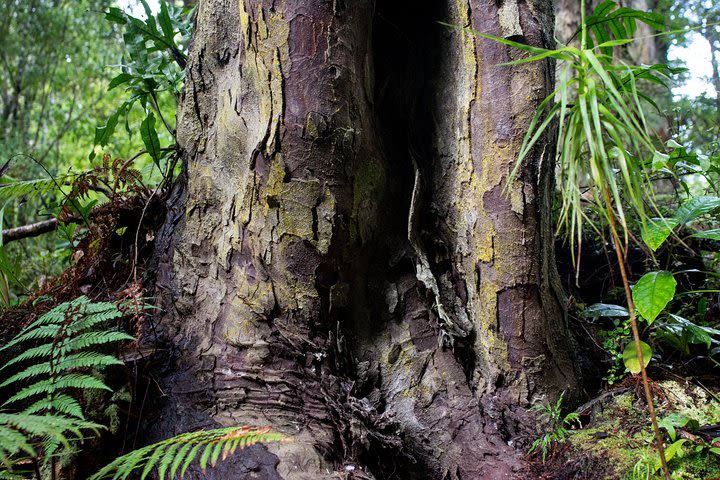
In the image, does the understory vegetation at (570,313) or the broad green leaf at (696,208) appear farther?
the broad green leaf at (696,208)

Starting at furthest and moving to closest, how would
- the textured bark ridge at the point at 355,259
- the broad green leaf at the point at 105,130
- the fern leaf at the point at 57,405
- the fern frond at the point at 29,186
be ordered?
the broad green leaf at the point at 105,130, the fern frond at the point at 29,186, the textured bark ridge at the point at 355,259, the fern leaf at the point at 57,405

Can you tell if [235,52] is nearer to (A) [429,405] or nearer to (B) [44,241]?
(A) [429,405]

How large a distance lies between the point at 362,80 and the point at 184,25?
1756 mm

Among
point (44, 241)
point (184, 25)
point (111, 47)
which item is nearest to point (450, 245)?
point (184, 25)

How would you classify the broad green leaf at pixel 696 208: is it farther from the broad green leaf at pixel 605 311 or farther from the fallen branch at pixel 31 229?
the fallen branch at pixel 31 229

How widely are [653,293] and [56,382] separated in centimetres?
185

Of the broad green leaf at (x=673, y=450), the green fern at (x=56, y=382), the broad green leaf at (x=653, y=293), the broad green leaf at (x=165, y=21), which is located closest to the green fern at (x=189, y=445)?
the green fern at (x=56, y=382)

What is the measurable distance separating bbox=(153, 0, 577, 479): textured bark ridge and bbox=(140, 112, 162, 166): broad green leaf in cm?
48

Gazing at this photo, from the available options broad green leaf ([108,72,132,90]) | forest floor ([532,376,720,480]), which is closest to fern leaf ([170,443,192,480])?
forest floor ([532,376,720,480])

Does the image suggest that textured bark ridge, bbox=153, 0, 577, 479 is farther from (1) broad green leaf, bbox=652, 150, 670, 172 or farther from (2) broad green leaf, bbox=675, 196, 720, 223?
(2) broad green leaf, bbox=675, 196, 720, 223

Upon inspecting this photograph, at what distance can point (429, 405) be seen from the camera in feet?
5.77

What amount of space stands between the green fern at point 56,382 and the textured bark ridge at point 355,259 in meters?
0.34

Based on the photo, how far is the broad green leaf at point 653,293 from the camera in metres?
1.59

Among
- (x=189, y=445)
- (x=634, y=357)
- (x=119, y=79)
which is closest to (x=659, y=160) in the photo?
(x=634, y=357)
